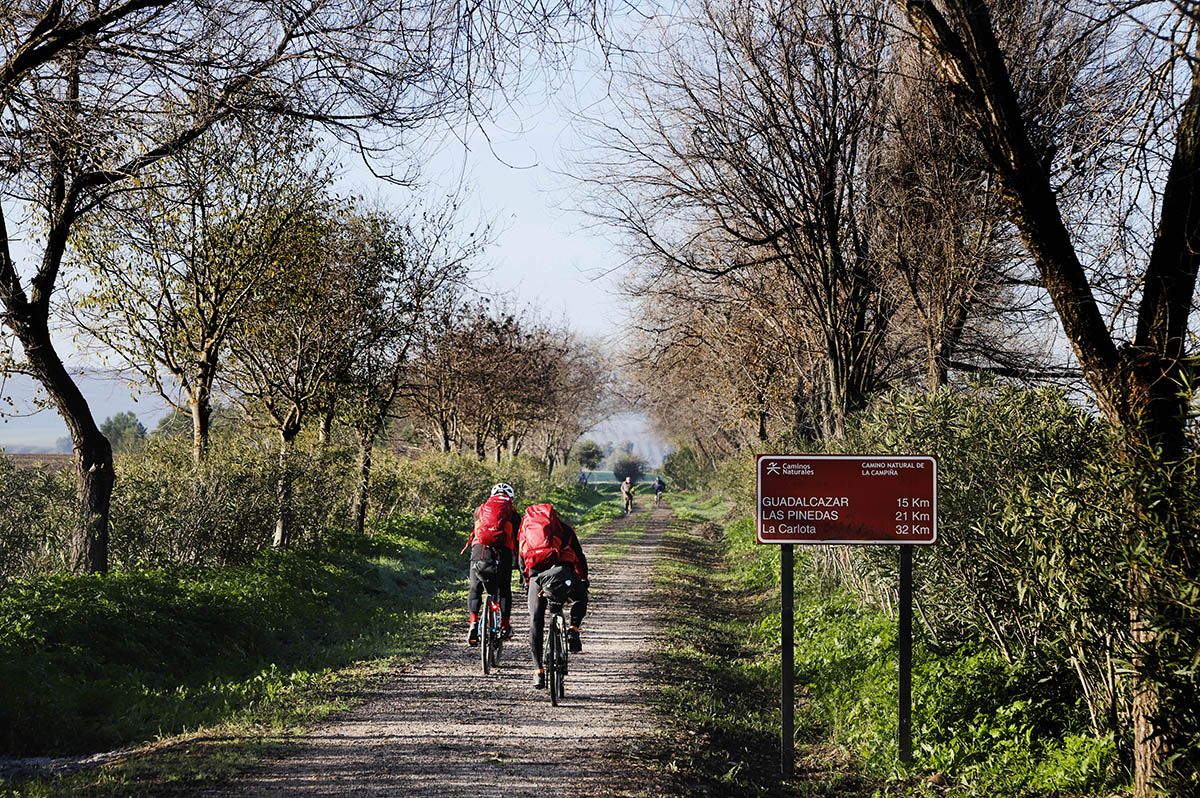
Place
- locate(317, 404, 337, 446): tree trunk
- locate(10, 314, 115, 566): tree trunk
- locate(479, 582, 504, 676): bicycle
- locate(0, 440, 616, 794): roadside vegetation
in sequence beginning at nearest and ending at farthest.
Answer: locate(0, 440, 616, 794): roadside vegetation, locate(479, 582, 504, 676): bicycle, locate(10, 314, 115, 566): tree trunk, locate(317, 404, 337, 446): tree trunk

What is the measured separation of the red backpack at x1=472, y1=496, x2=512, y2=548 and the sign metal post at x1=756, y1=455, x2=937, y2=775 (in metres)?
4.02

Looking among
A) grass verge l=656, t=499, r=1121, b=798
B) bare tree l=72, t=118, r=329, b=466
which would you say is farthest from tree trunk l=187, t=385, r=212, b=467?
grass verge l=656, t=499, r=1121, b=798

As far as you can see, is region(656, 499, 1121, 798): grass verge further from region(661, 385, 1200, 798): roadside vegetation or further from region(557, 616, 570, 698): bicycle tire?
region(557, 616, 570, 698): bicycle tire

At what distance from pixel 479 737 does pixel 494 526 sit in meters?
3.07

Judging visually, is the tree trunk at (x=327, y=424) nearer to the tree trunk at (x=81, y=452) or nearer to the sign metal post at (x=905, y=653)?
the tree trunk at (x=81, y=452)

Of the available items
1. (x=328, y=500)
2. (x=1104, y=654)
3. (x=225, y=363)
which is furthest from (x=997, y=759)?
(x=225, y=363)

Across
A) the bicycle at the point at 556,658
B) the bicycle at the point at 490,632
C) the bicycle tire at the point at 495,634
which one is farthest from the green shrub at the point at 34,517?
the bicycle at the point at 556,658

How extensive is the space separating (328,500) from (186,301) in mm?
4301

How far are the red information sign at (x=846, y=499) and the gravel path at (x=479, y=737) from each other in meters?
2.12

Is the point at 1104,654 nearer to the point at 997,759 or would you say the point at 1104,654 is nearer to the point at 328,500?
the point at 997,759

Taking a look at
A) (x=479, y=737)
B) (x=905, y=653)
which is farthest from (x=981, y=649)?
(x=479, y=737)

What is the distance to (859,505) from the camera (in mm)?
7699

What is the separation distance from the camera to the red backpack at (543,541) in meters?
9.95

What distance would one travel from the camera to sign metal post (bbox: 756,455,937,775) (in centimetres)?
764
